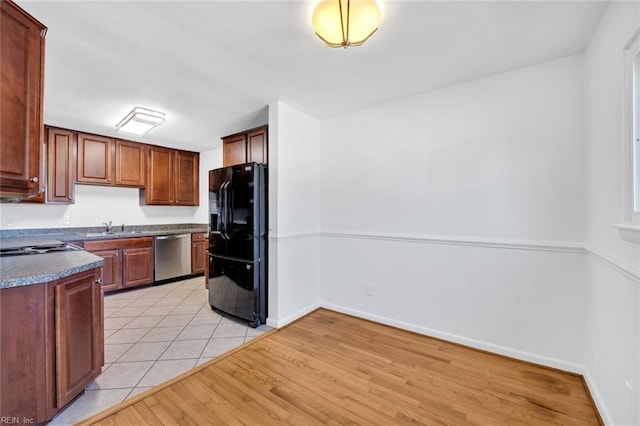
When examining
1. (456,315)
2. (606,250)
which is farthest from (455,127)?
(456,315)

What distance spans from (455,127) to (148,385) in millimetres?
3216

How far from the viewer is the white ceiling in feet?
4.88

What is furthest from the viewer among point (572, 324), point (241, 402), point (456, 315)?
point (456, 315)

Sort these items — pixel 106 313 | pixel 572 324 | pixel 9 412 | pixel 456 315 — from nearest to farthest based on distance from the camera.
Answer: pixel 9 412 → pixel 572 324 → pixel 456 315 → pixel 106 313

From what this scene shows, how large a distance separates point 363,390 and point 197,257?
3.89 m

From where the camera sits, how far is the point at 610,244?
147 centimetres

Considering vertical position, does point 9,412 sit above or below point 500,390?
above

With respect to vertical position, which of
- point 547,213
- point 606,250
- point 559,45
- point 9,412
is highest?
point 559,45

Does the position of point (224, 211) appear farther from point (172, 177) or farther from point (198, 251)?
point (172, 177)

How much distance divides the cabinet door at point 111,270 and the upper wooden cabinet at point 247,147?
2141 mm

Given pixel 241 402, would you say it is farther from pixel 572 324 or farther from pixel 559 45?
pixel 559 45

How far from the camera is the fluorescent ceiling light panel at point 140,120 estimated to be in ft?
9.59

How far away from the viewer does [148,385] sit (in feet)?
5.88

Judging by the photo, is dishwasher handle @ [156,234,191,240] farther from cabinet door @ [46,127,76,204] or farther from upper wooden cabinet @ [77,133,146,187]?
cabinet door @ [46,127,76,204]
